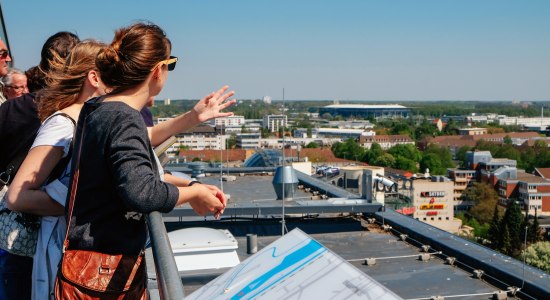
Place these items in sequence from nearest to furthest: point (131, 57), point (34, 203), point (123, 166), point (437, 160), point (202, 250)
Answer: point (123, 166) < point (131, 57) < point (34, 203) < point (202, 250) < point (437, 160)

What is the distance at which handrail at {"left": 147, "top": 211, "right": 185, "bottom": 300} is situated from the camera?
5.58ft

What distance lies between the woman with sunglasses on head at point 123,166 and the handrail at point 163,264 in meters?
0.07

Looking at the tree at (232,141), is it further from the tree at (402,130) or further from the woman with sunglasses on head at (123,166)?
the woman with sunglasses on head at (123,166)

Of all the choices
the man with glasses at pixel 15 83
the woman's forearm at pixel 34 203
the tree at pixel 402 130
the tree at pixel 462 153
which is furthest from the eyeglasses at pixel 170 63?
the tree at pixel 402 130

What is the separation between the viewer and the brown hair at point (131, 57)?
7.40ft

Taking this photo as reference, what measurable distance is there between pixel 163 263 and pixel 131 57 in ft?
2.38

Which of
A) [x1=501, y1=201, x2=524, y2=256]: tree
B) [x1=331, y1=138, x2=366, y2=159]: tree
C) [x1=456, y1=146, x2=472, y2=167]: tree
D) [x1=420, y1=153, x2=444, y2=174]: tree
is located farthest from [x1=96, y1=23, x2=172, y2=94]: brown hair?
[x1=456, y1=146, x2=472, y2=167]: tree

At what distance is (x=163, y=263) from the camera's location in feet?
5.95

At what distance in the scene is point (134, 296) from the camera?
226cm

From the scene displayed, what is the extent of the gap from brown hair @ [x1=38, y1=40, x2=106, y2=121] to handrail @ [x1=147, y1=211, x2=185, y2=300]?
32.3 inches

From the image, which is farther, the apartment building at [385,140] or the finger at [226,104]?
the apartment building at [385,140]

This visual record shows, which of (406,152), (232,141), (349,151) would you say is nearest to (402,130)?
(232,141)

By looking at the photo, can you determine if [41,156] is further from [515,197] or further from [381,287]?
[515,197]

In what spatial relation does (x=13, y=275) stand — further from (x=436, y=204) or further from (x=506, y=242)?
(x=436, y=204)
